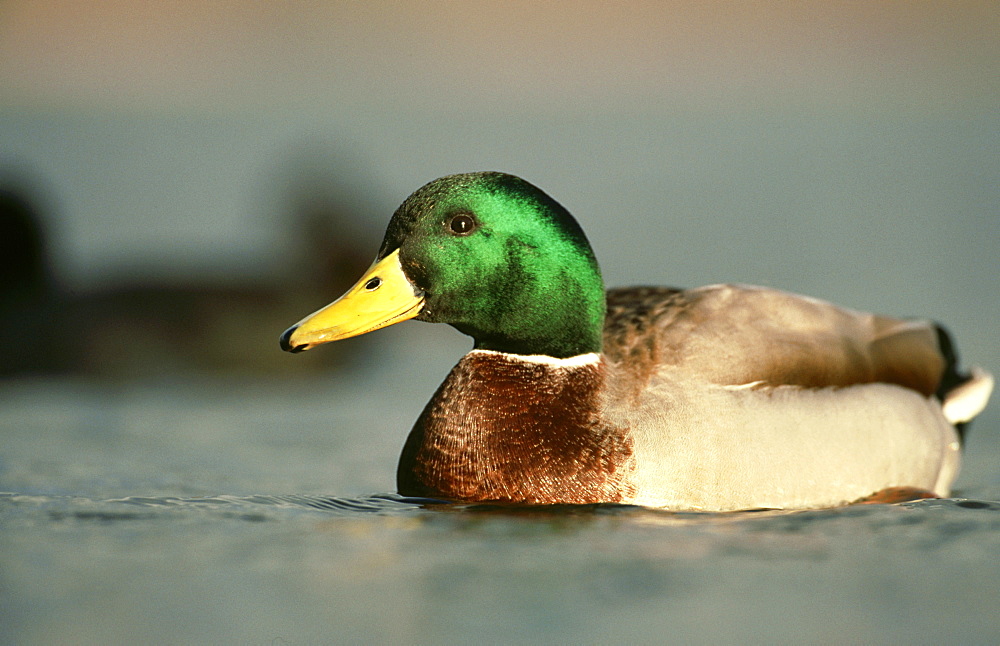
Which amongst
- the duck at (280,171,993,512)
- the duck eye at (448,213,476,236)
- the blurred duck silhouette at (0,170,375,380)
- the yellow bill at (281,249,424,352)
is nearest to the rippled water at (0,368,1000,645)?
the duck at (280,171,993,512)

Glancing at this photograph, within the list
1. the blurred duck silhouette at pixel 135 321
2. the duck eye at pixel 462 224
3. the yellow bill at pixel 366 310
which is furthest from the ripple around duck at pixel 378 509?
the blurred duck silhouette at pixel 135 321

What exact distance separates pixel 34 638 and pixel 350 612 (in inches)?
34.8

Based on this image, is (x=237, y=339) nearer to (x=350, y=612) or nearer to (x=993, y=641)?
(x=350, y=612)

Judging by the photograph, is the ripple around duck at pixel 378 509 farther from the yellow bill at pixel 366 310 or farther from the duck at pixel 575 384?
the yellow bill at pixel 366 310

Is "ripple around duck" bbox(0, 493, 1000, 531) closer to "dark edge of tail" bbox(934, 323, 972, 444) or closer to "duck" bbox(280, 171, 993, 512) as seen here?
"duck" bbox(280, 171, 993, 512)

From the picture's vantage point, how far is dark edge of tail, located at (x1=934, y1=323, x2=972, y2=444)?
6523mm

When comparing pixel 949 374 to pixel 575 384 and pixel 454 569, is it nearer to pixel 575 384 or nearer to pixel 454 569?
pixel 575 384

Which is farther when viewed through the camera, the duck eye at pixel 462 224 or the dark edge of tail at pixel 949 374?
the dark edge of tail at pixel 949 374

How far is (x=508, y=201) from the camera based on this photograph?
5.14 metres

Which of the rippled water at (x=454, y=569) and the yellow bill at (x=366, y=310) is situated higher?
the yellow bill at (x=366, y=310)

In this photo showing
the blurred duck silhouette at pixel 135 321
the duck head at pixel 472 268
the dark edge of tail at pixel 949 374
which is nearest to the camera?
the duck head at pixel 472 268

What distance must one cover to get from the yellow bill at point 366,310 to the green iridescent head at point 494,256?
0.04 m

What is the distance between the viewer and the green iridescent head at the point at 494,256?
511cm

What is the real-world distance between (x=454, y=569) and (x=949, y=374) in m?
3.18
